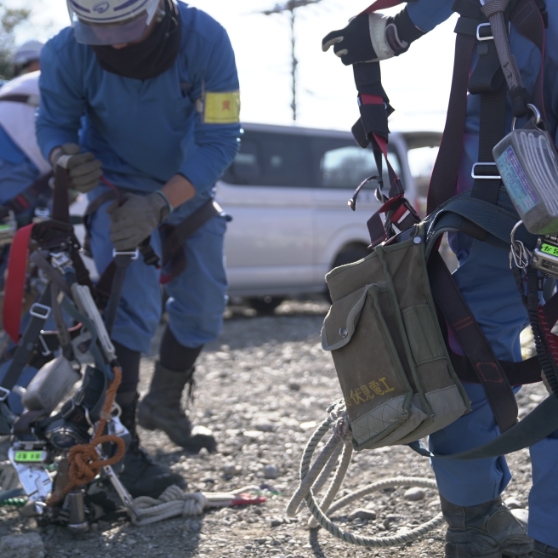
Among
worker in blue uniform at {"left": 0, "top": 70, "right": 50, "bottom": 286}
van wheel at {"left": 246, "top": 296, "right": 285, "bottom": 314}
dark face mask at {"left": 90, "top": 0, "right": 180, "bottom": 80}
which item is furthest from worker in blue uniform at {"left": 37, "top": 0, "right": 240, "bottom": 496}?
van wheel at {"left": 246, "top": 296, "right": 285, "bottom": 314}

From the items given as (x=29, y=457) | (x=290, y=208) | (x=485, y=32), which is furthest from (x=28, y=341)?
(x=290, y=208)

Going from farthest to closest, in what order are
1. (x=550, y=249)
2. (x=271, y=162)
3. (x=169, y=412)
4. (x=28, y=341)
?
(x=271, y=162)
(x=169, y=412)
(x=28, y=341)
(x=550, y=249)

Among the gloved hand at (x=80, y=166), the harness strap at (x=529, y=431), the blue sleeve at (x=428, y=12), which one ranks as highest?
the blue sleeve at (x=428, y=12)

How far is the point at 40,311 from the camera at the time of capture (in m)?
2.76

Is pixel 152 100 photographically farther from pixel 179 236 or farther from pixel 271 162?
pixel 271 162

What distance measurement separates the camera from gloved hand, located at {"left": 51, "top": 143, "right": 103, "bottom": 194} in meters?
2.84

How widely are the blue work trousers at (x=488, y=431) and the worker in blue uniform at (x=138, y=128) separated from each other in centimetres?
127

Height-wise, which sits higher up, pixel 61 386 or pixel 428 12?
pixel 428 12

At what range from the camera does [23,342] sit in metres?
2.74

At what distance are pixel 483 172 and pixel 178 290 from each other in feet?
6.02

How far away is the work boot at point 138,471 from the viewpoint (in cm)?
293

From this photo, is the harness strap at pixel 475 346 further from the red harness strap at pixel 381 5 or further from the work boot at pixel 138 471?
the work boot at pixel 138 471

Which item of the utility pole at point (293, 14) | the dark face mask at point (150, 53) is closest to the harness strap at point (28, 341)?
the dark face mask at point (150, 53)

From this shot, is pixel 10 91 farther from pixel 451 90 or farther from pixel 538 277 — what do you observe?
pixel 538 277
